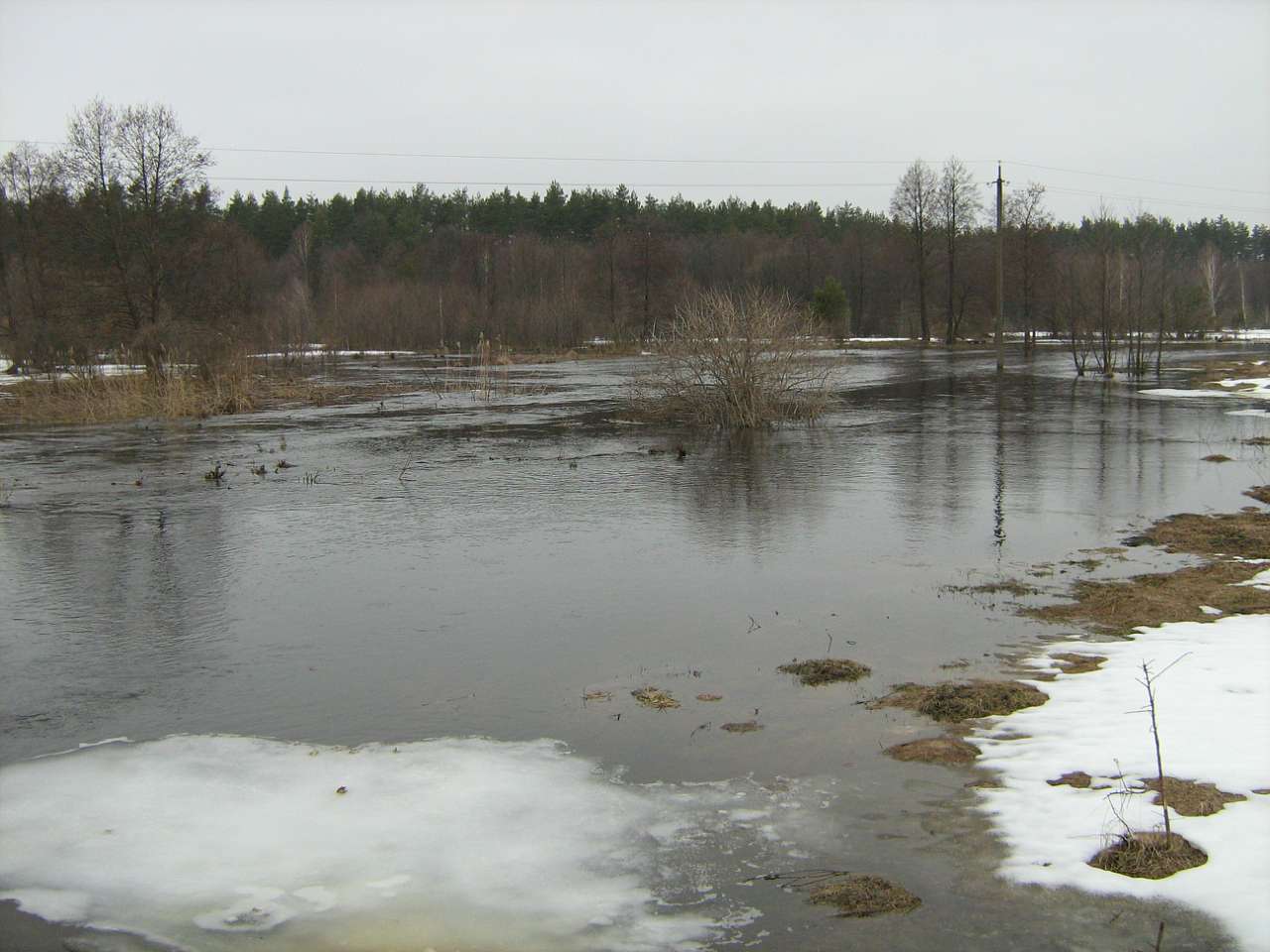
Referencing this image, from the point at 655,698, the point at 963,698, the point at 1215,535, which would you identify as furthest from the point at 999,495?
the point at 655,698

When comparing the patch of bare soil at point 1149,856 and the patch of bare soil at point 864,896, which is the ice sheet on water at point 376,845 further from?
the patch of bare soil at point 1149,856

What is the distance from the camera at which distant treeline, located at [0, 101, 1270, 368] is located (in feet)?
132

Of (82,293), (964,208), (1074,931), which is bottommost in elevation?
(1074,931)

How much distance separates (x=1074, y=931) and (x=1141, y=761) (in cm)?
192

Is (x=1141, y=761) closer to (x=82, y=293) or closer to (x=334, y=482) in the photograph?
(x=334, y=482)

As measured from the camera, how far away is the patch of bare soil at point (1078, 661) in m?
7.93

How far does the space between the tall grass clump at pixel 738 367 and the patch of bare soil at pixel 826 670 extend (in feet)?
51.8

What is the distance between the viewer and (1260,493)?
49.3ft

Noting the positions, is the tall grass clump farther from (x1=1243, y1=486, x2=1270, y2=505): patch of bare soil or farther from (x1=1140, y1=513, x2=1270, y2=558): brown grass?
(x1=1140, y1=513, x2=1270, y2=558): brown grass

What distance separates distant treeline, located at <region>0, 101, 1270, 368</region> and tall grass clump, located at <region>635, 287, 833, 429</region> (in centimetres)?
365

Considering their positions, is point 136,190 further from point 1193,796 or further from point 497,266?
point 497,266

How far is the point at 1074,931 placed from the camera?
465 cm

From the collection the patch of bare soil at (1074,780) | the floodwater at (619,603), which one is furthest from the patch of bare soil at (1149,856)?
the patch of bare soil at (1074,780)

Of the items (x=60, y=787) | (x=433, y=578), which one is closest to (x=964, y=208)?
(x=433, y=578)
